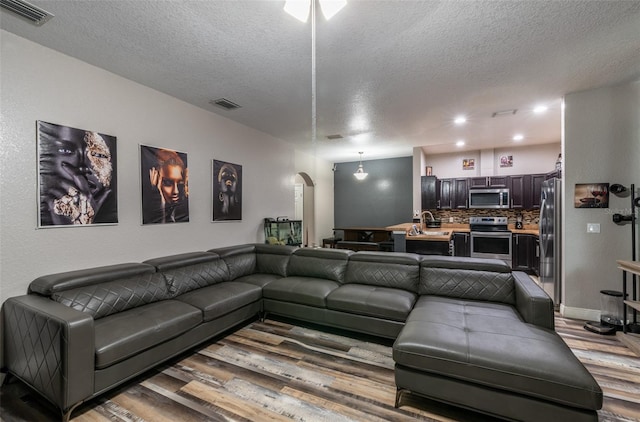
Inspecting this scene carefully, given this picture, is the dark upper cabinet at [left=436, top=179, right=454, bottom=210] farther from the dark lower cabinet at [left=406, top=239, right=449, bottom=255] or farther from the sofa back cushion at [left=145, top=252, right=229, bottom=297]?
the sofa back cushion at [left=145, top=252, right=229, bottom=297]

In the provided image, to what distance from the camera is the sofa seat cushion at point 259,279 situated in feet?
11.4

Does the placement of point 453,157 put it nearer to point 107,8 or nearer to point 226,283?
point 226,283

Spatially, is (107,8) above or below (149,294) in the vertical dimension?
above

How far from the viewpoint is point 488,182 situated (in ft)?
21.3

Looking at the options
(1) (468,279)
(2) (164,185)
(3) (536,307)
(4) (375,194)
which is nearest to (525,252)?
(4) (375,194)

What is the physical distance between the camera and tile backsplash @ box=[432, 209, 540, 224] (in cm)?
637

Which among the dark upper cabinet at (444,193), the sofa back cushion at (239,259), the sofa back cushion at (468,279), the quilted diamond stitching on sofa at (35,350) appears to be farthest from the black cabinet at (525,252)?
the quilted diamond stitching on sofa at (35,350)

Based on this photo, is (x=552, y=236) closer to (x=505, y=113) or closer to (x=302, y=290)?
(x=505, y=113)

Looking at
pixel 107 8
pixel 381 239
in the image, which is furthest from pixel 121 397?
pixel 381 239

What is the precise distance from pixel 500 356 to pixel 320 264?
226 cm

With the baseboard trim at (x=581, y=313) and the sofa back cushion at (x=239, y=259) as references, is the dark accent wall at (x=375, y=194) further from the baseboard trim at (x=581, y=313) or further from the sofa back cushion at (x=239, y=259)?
the sofa back cushion at (x=239, y=259)

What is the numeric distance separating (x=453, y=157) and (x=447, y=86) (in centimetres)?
452

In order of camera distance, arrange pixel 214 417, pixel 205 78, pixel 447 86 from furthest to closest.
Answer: pixel 447 86 → pixel 205 78 → pixel 214 417

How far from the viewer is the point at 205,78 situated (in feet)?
9.68
